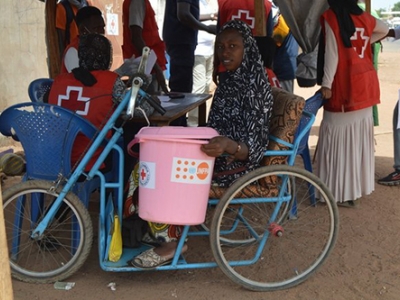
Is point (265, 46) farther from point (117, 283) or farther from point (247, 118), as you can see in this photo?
point (117, 283)

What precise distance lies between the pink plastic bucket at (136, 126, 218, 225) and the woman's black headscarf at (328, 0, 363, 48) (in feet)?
6.19

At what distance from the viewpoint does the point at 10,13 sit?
22.3ft

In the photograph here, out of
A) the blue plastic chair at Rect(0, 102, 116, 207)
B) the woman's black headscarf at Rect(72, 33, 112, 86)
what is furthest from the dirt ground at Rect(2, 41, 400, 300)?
the woman's black headscarf at Rect(72, 33, 112, 86)

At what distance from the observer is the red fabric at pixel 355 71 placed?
4.19m

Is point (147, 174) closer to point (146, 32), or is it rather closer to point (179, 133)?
point (179, 133)

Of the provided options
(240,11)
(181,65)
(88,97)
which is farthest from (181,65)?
(88,97)

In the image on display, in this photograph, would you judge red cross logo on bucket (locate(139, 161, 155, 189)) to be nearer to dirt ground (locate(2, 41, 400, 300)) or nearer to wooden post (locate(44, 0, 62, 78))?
dirt ground (locate(2, 41, 400, 300))

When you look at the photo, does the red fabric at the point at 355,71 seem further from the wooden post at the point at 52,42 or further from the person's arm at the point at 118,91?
the wooden post at the point at 52,42

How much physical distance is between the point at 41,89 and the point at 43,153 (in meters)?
1.03

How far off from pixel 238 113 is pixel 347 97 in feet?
4.78

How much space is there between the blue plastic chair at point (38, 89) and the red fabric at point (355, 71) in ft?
7.47

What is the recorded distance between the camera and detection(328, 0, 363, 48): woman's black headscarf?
162 inches

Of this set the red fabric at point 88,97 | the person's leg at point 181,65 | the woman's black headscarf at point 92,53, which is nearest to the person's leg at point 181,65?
the person's leg at point 181,65

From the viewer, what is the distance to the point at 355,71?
419 cm
